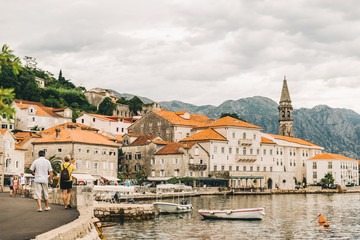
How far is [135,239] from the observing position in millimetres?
29250

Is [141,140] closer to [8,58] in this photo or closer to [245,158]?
[245,158]

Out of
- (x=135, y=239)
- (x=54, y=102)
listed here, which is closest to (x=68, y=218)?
(x=135, y=239)

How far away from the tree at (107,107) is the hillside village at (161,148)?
14.0 meters

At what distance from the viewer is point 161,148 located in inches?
3728

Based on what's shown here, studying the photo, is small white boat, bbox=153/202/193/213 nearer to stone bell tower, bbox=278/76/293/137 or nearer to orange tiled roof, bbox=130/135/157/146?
orange tiled roof, bbox=130/135/157/146

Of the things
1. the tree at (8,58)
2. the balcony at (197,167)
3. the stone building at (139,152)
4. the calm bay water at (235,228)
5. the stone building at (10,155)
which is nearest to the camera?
the tree at (8,58)

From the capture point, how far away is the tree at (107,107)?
137500 millimetres

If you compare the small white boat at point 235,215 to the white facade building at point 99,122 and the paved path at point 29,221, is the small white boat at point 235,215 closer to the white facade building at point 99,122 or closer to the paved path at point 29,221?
the paved path at point 29,221

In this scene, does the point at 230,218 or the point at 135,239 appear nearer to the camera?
the point at 135,239

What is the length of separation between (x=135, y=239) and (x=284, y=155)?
104 metres

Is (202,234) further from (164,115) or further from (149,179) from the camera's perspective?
(164,115)

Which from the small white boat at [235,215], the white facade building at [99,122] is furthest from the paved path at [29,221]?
the white facade building at [99,122]

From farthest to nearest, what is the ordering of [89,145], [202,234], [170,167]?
Answer: [170,167]
[89,145]
[202,234]

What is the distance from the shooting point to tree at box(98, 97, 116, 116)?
138 m
